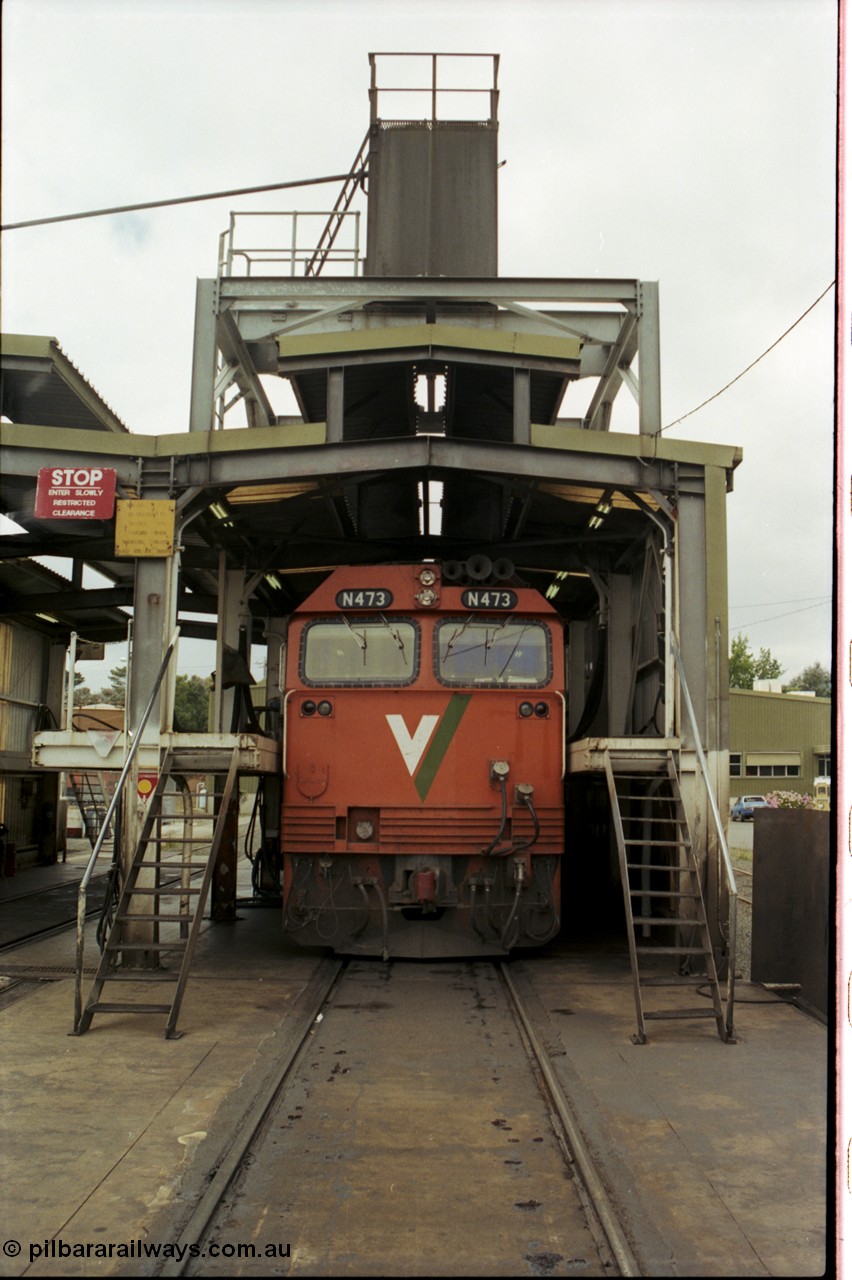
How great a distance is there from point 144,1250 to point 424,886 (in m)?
5.64

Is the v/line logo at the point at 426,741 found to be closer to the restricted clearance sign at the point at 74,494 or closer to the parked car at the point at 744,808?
the restricted clearance sign at the point at 74,494

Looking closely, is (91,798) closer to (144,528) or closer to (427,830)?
(144,528)

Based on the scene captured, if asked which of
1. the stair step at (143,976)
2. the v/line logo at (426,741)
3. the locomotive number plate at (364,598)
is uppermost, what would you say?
the locomotive number plate at (364,598)

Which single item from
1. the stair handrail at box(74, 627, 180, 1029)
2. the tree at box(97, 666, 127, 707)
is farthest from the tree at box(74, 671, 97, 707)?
the tree at box(97, 666, 127, 707)

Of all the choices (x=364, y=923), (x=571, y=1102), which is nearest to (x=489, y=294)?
(x=364, y=923)

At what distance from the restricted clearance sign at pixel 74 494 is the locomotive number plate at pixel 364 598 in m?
2.27

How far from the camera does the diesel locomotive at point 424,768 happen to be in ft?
32.2

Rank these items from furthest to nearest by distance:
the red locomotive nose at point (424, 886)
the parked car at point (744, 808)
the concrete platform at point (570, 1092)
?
the parked car at point (744, 808) < the red locomotive nose at point (424, 886) < the concrete platform at point (570, 1092)

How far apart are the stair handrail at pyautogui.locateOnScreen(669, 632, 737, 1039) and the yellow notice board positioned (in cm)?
462

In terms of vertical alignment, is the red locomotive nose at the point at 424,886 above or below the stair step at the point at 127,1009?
above

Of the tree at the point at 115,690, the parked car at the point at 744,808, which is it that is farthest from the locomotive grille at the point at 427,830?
the tree at the point at 115,690

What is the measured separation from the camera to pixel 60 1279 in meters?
3.85

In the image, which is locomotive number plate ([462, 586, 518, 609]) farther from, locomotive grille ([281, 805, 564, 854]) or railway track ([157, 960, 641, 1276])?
railway track ([157, 960, 641, 1276])

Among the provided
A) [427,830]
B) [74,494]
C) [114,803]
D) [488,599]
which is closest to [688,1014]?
[427,830]
